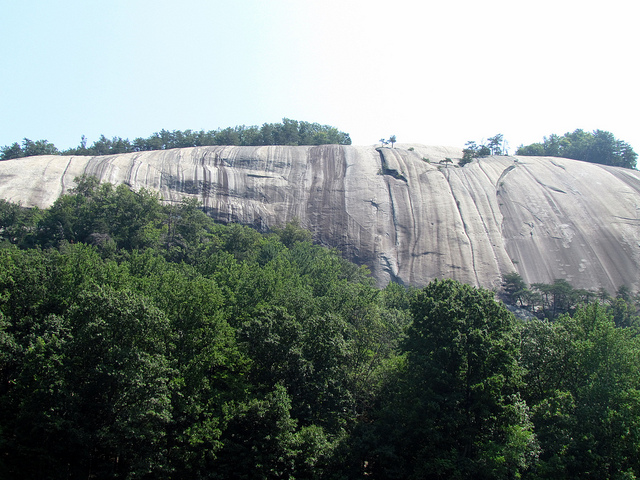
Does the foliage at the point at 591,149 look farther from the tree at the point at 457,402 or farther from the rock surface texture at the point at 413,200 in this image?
the tree at the point at 457,402

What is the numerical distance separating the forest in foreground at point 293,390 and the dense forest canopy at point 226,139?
55179 millimetres

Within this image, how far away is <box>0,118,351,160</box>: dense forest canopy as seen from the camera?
75.3m

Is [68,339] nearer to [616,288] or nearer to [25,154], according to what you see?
[616,288]

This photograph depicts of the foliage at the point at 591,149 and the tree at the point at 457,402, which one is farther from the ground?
the foliage at the point at 591,149

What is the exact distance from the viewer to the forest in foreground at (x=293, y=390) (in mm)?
18109

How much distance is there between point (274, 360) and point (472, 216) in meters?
38.9

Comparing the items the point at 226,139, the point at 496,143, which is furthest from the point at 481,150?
the point at 226,139

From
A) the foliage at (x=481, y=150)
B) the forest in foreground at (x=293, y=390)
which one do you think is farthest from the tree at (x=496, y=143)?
the forest in foreground at (x=293, y=390)

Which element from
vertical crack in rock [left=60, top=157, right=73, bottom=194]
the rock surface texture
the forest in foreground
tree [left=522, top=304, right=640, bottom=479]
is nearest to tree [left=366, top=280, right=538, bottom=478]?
the forest in foreground

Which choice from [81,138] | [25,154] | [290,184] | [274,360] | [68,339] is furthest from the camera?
[81,138]

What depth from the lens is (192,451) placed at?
1888cm

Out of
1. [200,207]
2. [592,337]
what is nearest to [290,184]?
[200,207]

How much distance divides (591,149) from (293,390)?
252 ft

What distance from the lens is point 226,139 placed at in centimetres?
7688
